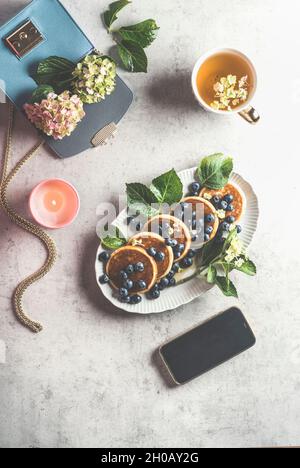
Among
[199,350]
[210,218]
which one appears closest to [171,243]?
[210,218]

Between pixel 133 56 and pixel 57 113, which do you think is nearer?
pixel 57 113

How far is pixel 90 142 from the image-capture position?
135 cm

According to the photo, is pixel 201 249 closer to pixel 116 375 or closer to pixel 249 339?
pixel 249 339

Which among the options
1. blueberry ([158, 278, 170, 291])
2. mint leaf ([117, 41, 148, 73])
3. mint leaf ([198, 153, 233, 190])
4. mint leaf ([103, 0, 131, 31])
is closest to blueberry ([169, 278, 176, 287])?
blueberry ([158, 278, 170, 291])

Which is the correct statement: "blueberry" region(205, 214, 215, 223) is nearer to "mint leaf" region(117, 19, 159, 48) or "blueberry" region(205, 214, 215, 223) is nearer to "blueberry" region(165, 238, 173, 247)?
"blueberry" region(165, 238, 173, 247)

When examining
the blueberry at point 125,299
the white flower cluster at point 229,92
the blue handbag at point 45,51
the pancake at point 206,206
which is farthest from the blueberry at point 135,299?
the white flower cluster at point 229,92

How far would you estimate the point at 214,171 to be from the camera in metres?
1.33

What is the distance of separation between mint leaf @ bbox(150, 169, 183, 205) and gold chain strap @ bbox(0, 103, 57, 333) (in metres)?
0.27

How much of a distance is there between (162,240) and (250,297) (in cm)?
28

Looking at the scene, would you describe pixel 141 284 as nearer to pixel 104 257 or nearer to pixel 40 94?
pixel 104 257

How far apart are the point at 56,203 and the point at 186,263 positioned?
328 mm

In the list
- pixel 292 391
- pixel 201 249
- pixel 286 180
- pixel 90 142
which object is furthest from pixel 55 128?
pixel 292 391

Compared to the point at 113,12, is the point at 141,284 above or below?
below

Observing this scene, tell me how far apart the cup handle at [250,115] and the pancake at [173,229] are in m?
0.31
